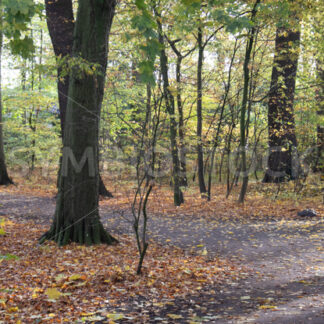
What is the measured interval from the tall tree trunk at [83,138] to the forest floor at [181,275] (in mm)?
497

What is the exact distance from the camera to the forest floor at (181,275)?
13.7ft

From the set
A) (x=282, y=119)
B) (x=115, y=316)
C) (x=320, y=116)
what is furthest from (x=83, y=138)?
(x=282, y=119)

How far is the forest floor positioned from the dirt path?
0.04 ft

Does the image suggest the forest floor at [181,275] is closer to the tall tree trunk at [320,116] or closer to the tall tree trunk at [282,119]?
the tall tree trunk at [320,116]

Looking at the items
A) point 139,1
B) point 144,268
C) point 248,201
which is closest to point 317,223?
point 248,201

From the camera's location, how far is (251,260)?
22.1ft

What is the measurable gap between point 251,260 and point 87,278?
3068mm

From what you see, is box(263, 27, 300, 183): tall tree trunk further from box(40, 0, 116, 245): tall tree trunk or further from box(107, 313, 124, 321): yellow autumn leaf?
box(107, 313, 124, 321): yellow autumn leaf

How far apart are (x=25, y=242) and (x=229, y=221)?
5603 millimetres

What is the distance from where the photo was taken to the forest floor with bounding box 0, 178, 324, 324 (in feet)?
13.7

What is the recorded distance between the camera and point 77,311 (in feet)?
13.8

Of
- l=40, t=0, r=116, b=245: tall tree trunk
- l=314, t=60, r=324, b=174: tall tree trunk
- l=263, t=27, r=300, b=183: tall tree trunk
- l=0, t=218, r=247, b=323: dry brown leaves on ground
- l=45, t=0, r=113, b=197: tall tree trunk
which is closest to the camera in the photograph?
l=0, t=218, r=247, b=323: dry brown leaves on ground

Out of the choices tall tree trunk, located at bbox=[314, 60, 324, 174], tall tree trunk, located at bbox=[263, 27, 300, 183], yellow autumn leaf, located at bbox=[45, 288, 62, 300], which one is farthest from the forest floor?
tall tree trunk, located at bbox=[263, 27, 300, 183]

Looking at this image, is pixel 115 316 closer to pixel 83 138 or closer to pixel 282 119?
pixel 83 138
